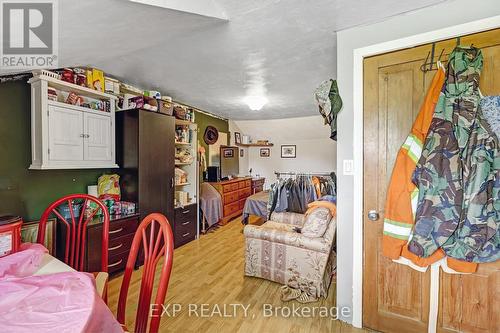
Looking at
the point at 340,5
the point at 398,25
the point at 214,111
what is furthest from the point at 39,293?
the point at 214,111

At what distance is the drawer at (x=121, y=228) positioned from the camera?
2479 mm

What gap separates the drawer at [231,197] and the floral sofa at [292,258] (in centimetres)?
218

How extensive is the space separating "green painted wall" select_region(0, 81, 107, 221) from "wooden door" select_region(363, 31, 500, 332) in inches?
117

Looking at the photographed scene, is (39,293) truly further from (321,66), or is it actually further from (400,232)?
(321,66)

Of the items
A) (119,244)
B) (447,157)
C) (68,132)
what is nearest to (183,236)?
(119,244)

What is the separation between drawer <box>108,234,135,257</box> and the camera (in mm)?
2481

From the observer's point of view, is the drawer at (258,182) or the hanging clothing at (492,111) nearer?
the hanging clothing at (492,111)

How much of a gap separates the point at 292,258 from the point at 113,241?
1.90 m

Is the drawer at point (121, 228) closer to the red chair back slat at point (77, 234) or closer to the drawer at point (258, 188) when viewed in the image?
the red chair back slat at point (77, 234)

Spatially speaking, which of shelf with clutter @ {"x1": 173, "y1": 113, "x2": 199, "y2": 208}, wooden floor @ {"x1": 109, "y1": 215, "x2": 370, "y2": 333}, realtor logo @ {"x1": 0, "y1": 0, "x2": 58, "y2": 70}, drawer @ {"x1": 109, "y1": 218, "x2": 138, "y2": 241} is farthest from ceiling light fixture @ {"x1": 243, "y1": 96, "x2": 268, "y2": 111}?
realtor logo @ {"x1": 0, "y1": 0, "x2": 58, "y2": 70}

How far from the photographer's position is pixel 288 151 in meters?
6.38

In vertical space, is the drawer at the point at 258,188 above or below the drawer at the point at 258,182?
below

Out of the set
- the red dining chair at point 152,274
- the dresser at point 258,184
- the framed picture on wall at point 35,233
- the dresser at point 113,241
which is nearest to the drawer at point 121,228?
the dresser at point 113,241

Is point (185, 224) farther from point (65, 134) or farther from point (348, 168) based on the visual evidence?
point (348, 168)
